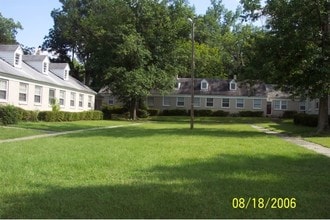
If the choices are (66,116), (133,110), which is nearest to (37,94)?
(66,116)

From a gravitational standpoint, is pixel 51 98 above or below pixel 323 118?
above

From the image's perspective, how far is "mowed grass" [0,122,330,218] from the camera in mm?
6500

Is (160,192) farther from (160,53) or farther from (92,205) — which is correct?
(160,53)

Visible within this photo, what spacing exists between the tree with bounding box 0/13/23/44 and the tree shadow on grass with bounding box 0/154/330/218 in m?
61.0

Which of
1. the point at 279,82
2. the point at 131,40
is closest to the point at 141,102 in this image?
the point at 131,40

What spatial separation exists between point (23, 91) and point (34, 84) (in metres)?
1.79

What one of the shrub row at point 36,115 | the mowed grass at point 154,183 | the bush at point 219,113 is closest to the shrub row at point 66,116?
the shrub row at point 36,115

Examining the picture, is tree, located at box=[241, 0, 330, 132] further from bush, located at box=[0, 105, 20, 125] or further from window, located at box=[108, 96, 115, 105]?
window, located at box=[108, 96, 115, 105]

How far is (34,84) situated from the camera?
1442 inches

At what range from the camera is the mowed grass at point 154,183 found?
21.3ft

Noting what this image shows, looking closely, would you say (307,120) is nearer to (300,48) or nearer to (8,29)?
(300,48)

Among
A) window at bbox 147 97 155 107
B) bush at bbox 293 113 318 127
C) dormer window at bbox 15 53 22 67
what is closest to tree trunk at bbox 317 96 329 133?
bush at bbox 293 113 318 127

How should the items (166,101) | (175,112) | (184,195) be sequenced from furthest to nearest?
1. (166,101)
2. (175,112)
3. (184,195)

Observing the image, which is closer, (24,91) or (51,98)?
(24,91)
